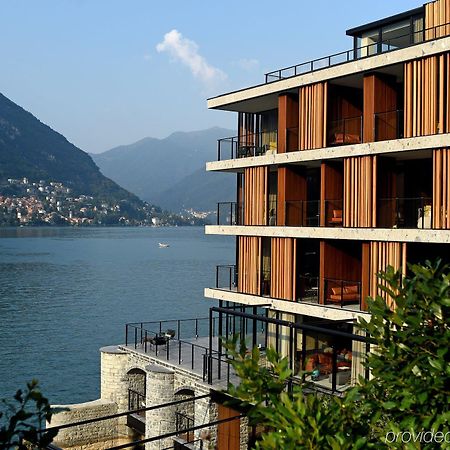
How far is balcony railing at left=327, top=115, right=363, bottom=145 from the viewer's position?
83.7 feet

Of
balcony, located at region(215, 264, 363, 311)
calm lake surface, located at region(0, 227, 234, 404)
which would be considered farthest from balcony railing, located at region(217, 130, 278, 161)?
calm lake surface, located at region(0, 227, 234, 404)

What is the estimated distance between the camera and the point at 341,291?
24703 millimetres

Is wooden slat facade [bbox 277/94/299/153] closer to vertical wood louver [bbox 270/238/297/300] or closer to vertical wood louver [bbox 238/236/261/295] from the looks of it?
vertical wood louver [bbox 270/238/297/300]

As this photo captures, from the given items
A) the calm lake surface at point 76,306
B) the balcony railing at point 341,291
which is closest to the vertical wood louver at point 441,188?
the balcony railing at point 341,291

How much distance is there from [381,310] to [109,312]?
63.9 meters

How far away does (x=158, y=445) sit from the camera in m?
26.3

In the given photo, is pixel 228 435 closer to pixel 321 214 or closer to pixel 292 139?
pixel 321 214

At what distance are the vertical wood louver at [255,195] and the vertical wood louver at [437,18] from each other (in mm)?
8622

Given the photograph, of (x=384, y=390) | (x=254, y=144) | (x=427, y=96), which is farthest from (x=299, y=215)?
(x=384, y=390)

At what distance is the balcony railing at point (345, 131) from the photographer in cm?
2552

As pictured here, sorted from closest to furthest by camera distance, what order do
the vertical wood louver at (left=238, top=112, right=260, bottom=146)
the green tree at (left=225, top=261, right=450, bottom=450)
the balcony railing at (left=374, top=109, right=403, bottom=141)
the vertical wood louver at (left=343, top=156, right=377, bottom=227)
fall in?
1. the green tree at (left=225, top=261, right=450, bottom=450)
2. the vertical wood louver at (left=343, top=156, right=377, bottom=227)
3. the balcony railing at (left=374, top=109, right=403, bottom=141)
4. the vertical wood louver at (left=238, top=112, right=260, bottom=146)

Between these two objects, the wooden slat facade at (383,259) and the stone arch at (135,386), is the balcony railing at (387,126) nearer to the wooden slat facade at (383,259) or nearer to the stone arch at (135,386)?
the wooden slat facade at (383,259)

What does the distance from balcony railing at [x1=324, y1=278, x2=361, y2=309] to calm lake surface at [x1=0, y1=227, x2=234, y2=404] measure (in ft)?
61.3

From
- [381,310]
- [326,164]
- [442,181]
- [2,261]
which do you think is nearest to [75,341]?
[326,164]
